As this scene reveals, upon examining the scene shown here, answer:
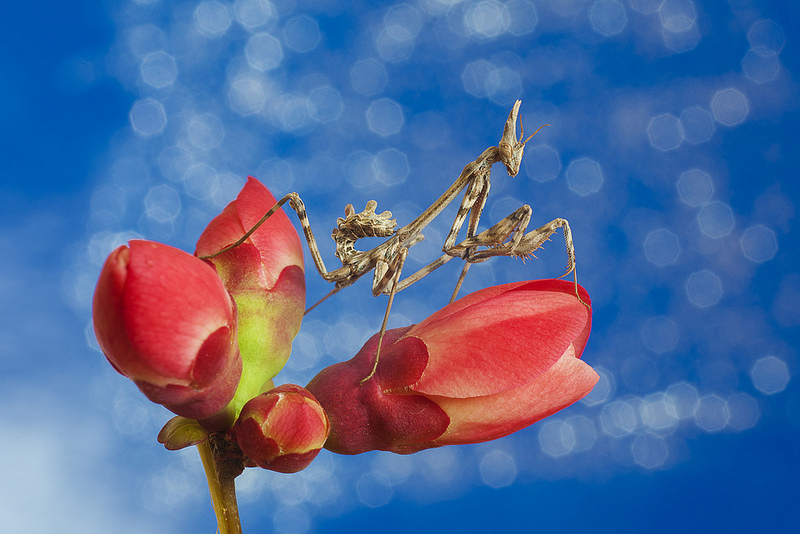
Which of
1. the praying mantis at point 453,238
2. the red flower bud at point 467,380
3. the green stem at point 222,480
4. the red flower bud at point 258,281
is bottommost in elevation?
the green stem at point 222,480

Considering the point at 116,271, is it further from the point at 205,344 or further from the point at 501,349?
the point at 501,349

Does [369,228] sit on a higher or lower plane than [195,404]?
higher

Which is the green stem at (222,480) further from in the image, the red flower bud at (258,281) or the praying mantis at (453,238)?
the praying mantis at (453,238)

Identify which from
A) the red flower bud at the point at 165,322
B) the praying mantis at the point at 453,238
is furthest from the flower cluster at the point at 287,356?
the praying mantis at the point at 453,238

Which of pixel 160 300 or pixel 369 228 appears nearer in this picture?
pixel 160 300

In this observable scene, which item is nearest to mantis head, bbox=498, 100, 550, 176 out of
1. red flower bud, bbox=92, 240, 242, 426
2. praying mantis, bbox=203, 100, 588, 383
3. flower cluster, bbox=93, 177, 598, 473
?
praying mantis, bbox=203, 100, 588, 383

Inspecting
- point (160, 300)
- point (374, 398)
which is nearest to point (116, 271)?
point (160, 300)

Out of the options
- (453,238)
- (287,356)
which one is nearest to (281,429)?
(287,356)

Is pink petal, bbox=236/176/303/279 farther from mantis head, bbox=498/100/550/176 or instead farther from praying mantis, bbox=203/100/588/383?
mantis head, bbox=498/100/550/176
